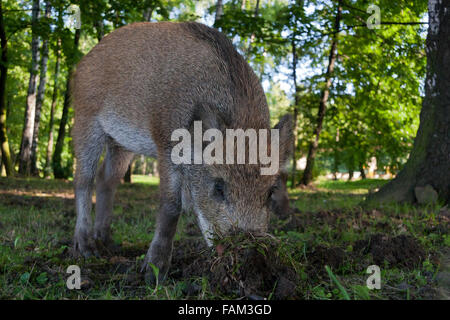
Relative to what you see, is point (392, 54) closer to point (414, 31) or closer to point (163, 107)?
point (414, 31)

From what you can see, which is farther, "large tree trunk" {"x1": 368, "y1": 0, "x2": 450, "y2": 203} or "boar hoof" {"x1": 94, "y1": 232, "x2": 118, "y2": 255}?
"large tree trunk" {"x1": 368, "y1": 0, "x2": 450, "y2": 203}

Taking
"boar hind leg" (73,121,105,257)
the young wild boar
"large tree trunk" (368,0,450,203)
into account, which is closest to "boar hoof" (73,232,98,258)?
the young wild boar

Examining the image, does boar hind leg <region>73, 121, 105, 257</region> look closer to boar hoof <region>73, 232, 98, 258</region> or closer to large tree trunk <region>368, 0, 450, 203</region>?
boar hoof <region>73, 232, 98, 258</region>

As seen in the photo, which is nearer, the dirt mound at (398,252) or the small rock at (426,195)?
the dirt mound at (398,252)

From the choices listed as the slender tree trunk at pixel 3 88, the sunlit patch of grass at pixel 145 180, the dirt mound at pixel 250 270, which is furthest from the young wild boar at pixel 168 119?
the sunlit patch of grass at pixel 145 180

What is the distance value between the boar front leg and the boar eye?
0.52 m

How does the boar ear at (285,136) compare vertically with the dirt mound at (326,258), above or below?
above

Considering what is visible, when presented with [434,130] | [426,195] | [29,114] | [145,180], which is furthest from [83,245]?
[145,180]

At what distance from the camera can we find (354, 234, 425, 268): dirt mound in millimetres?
3127

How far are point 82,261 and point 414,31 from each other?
39.6 feet

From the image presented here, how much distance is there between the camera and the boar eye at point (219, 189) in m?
2.77

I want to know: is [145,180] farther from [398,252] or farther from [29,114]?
[398,252]

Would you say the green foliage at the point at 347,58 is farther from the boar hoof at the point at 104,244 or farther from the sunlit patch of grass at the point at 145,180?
the boar hoof at the point at 104,244
